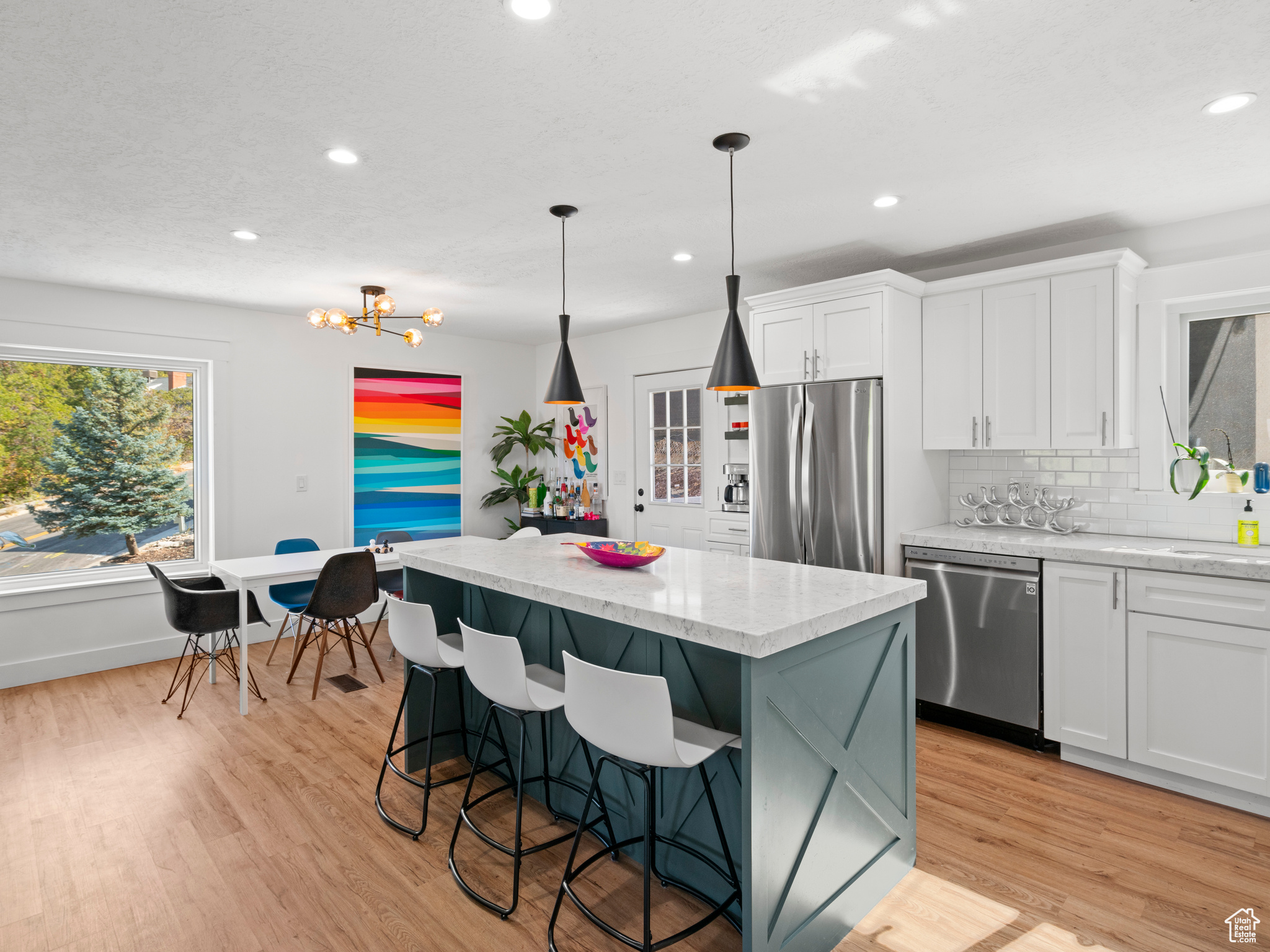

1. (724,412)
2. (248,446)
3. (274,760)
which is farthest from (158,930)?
(724,412)

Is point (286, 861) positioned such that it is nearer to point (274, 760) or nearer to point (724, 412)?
point (274, 760)

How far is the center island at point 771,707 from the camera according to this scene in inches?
68.0

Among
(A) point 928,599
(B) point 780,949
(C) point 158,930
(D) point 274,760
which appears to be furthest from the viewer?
(A) point 928,599

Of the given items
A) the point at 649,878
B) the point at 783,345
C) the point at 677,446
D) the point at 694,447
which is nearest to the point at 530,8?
the point at 649,878

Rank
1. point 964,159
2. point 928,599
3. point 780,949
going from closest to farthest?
point 780,949
point 964,159
point 928,599

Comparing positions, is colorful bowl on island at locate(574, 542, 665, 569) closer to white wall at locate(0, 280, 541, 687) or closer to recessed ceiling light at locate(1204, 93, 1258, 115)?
recessed ceiling light at locate(1204, 93, 1258, 115)

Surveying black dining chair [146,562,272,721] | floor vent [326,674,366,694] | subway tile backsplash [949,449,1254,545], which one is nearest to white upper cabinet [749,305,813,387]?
subway tile backsplash [949,449,1254,545]

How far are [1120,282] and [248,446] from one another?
5.40m

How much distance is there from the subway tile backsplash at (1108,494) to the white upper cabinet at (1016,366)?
26 centimetres

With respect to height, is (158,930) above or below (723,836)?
below

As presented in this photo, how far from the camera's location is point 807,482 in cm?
376

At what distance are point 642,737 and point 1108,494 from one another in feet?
9.76

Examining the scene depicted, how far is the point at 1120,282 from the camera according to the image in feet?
10.2

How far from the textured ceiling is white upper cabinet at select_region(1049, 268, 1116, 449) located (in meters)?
→ 0.32
